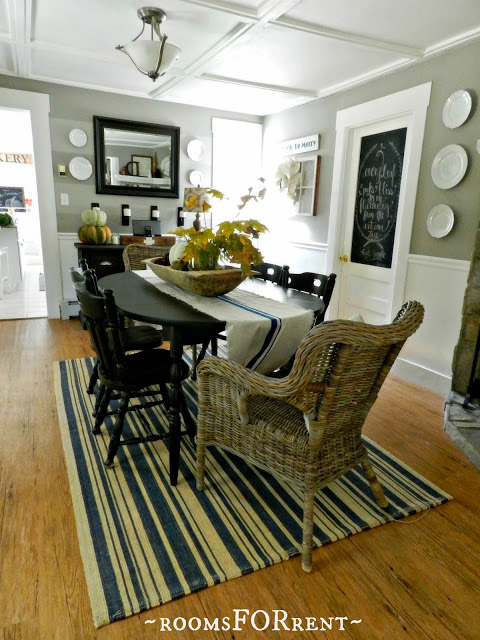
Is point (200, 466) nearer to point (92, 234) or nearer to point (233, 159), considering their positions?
point (92, 234)

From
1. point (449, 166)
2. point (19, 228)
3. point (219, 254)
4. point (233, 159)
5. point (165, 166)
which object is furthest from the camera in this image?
point (19, 228)

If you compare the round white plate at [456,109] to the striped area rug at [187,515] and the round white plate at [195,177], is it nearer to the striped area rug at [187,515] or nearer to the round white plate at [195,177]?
the striped area rug at [187,515]

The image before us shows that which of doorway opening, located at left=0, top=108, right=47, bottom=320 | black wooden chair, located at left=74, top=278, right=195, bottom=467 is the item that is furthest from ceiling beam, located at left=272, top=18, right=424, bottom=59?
doorway opening, located at left=0, top=108, right=47, bottom=320

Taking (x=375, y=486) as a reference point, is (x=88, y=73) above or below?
above

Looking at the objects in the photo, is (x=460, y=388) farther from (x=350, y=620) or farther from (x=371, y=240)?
(x=350, y=620)

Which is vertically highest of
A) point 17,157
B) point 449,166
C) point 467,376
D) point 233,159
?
point 17,157

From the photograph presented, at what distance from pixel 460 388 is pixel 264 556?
188cm

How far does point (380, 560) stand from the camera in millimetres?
1530

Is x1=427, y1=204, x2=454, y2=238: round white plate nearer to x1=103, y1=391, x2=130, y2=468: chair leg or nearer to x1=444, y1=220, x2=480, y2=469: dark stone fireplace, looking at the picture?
x1=444, y1=220, x2=480, y2=469: dark stone fireplace

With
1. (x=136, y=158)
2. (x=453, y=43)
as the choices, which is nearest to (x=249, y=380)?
(x=453, y=43)

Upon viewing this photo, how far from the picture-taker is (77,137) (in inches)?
167

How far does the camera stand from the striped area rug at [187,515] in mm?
1415

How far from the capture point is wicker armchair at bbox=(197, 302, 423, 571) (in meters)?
1.30

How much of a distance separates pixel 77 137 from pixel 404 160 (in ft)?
10.4
